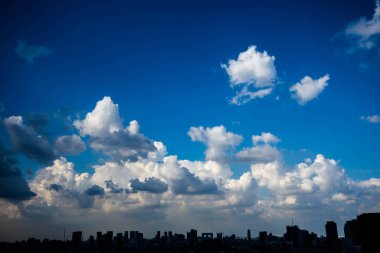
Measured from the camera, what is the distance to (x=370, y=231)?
10425 centimetres

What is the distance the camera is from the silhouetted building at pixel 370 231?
103m

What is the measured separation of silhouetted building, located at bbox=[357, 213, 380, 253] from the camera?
10312 centimetres

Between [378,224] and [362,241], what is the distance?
7946 mm

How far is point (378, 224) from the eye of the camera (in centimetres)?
10331

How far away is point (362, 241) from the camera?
106312mm
